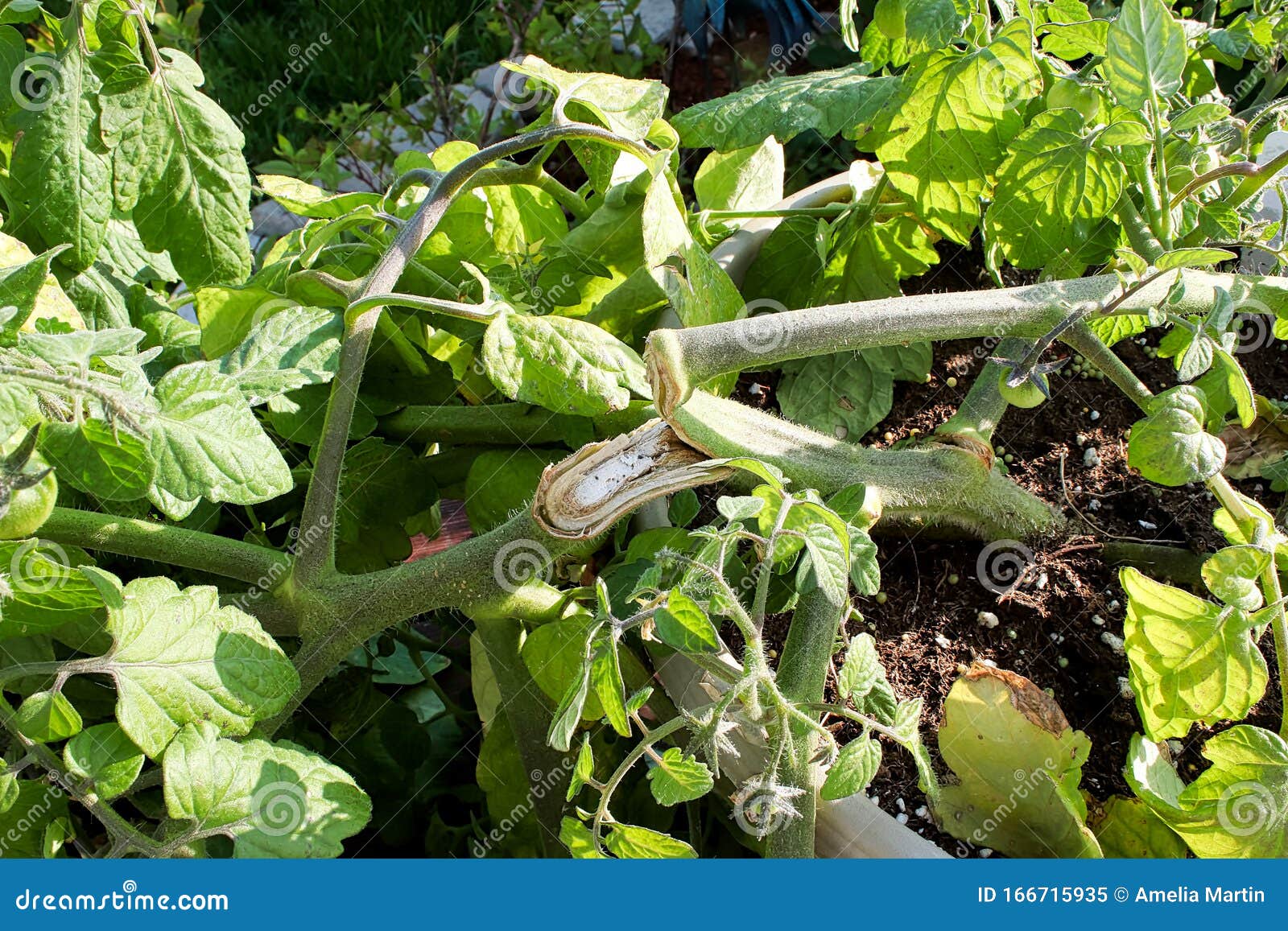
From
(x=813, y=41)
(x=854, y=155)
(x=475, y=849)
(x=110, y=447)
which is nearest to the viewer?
(x=110, y=447)

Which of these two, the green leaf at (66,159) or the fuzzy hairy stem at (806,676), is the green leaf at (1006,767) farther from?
the green leaf at (66,159)

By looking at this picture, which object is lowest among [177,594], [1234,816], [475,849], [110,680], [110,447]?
[475,849]

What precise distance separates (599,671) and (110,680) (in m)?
0.53

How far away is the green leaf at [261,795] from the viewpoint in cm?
64

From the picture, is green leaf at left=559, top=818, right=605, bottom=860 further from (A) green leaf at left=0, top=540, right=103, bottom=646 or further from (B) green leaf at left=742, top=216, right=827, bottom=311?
(B) green leaf at left=742, top=216, right=827, bottom=311

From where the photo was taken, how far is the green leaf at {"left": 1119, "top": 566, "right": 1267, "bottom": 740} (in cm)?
68

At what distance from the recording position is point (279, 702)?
680 millimetres

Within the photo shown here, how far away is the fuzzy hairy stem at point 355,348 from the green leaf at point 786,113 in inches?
6.1

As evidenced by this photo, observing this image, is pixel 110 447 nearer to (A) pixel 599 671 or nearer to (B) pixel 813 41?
(A) pixel 599 671

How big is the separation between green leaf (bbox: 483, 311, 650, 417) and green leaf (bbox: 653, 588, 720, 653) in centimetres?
17

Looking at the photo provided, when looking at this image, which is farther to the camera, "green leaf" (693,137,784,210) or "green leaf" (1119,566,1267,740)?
"green leaf" (693,137,784,210)

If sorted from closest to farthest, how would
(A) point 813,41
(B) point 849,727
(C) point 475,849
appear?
(B) point 849,727, (C) point 475,849, (A) point 813,41

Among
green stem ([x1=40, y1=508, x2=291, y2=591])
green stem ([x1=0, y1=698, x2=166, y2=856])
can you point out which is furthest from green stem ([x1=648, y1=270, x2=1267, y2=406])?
green stem ([x1=0, y1=698, x2=166, y2=856])

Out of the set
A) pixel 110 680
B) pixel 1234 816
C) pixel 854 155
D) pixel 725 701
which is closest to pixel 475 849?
pixel 110 680
